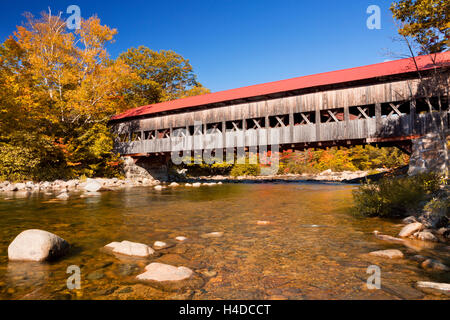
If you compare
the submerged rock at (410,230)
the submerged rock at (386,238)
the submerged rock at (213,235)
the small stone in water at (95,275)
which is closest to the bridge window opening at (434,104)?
the submerged rock at (410,230)

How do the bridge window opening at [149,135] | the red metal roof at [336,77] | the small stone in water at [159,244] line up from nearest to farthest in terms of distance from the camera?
1. the small stone in water at [159,244]
2. the red metal roof at [336,77]
3. the bridge window opening at [149,135]

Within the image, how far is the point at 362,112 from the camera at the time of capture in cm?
1396

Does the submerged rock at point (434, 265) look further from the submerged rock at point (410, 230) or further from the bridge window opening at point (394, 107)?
the bridge window opening at point (394, 107)

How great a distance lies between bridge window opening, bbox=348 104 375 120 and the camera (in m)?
14.0

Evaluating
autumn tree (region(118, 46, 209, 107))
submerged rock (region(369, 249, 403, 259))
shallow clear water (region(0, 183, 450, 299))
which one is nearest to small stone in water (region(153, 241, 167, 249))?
shallow clear water (region(0, 183, 450, 299))

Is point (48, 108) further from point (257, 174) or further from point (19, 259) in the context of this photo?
point (257, 174)

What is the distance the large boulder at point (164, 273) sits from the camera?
294cm

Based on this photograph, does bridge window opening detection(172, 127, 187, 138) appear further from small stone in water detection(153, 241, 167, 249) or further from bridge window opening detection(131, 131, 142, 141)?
small stone in water detection(153, 241, 167, 249)

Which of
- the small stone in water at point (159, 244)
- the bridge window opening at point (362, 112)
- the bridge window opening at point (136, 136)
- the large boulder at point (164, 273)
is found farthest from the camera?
the bridge window opening at point (136, 136)

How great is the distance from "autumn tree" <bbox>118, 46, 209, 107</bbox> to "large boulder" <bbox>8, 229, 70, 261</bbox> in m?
31.9

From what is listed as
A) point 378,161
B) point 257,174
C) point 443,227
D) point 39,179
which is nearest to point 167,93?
point 257,174

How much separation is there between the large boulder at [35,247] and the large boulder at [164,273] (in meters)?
1.46

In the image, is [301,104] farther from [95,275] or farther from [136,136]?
[95,275]

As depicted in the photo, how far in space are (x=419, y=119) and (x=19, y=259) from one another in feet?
49.0
